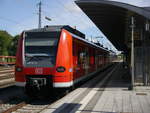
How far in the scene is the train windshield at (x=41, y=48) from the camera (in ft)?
37.2

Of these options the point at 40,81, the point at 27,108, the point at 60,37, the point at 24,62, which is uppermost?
the point at 60,37

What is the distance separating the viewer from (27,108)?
10.4 m

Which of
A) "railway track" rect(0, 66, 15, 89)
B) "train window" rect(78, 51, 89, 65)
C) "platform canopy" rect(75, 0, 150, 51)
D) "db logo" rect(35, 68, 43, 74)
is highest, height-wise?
"platform canopy" rect(75, 0, 150, 51)

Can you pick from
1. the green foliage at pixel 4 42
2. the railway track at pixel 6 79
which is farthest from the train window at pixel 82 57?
the green foliage at pixel 4 42

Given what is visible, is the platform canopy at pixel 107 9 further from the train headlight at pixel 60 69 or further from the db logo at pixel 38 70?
the db logo at pixel 38 70

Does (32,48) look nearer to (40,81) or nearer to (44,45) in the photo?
(44,45)

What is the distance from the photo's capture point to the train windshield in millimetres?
11328

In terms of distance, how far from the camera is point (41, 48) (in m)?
11.7

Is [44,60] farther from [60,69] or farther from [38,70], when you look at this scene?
[60,69]

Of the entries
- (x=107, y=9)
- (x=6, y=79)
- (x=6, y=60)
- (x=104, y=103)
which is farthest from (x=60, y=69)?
(x=6, y=60)

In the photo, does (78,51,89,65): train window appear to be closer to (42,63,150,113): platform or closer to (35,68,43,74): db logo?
(42,63,150,113): platform

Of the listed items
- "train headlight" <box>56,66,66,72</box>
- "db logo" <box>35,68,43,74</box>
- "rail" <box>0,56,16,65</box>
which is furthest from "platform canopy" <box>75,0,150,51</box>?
"rail" <box>0,56,16,65</box>

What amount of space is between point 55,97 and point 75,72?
1.43 m

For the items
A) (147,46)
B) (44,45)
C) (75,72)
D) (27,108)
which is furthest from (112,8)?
(27,108)
